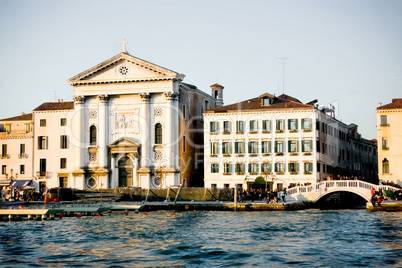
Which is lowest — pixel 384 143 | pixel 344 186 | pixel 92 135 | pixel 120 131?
pixel 344 186

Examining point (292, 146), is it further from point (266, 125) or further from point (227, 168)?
point (227, 168)

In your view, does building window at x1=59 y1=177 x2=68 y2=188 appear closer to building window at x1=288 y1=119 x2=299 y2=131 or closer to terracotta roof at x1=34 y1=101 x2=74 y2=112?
terracotta roof at x1=34 y1=101 x2=74 y2=112

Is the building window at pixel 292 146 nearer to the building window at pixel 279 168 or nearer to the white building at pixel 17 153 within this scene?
the building window at pixel 279 168

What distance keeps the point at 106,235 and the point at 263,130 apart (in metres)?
28.5

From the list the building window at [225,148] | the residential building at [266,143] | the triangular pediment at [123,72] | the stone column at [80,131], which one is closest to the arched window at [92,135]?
the stone column at [80,131]

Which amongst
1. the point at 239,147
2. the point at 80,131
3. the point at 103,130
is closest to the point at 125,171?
the point at 103,130

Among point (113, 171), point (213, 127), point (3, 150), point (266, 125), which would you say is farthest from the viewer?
point (3, 150)

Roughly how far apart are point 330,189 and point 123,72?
893 inches

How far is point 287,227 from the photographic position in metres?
34.2

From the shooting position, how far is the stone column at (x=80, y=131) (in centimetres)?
6209

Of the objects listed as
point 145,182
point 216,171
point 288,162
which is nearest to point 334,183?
Answer: point 288,162

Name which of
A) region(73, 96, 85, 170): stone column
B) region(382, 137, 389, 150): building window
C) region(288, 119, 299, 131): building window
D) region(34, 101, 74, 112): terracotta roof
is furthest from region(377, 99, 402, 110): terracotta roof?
region(34, 101, 74, 112): terracotta roof

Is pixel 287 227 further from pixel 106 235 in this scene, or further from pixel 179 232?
pixel 106 235

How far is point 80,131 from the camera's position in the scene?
62312mm
